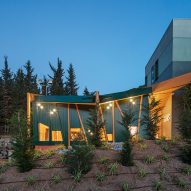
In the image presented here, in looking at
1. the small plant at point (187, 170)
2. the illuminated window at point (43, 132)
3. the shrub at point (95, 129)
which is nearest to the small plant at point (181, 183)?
the small plant at point (187, 170)

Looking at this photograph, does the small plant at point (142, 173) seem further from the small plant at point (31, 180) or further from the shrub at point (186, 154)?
the small plant at point (31, 180)

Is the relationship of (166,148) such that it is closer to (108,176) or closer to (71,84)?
(108,176)

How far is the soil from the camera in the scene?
7.07 meters

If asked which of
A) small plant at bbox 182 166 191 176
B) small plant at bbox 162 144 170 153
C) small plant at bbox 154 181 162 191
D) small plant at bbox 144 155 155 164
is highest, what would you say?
small plant at bbox 162 144 170 153

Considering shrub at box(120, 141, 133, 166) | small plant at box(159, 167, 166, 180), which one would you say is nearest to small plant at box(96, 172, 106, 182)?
shrub at box(120, 141, 133, 166)

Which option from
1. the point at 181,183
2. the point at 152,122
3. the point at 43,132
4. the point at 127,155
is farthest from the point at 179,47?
the point at 181,183

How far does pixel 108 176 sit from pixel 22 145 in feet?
8.90

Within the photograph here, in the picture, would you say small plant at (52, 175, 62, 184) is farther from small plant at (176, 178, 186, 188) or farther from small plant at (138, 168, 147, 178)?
small plant at (176, 178, 186, 188)

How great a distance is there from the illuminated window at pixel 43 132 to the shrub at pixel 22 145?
971 centimetres

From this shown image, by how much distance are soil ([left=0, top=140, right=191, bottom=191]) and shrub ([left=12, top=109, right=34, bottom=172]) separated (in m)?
0.27

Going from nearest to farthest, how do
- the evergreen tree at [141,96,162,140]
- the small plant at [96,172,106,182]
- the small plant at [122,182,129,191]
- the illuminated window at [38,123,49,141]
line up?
the small plant at [122,182,129,191]
the small plant at [96,172,106,182]
the evergreen tree at [141,96,162,140]
the illuminated window at [38,123,49,141]

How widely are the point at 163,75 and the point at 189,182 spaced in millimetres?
15710

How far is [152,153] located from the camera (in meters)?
8.95

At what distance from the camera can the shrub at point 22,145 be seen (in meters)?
8.26
